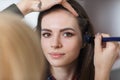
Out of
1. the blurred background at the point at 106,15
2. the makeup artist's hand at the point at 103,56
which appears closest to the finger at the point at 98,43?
the makeup artist's hand at the point at 103,56

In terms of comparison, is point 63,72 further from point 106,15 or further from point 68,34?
point 106,15

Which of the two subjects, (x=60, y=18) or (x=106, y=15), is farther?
(x=106, y=15)

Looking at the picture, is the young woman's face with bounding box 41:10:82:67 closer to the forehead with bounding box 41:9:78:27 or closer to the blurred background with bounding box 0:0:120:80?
the forehead with bounding box 41:9:78:27

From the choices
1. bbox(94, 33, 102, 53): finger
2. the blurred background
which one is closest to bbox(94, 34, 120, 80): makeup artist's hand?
bbox(94, 33, 102, 53): finger

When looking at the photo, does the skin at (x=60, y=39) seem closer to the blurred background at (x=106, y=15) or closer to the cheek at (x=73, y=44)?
the cheek at (x=73, y=44)

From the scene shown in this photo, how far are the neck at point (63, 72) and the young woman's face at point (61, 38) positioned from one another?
17 millimetres

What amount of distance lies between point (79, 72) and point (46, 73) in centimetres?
7

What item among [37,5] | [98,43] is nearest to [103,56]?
[98,43]

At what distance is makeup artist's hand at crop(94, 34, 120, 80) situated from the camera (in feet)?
→ 1.51

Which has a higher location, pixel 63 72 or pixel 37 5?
pixel 37 5

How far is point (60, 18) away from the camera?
493mm

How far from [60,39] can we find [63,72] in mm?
77

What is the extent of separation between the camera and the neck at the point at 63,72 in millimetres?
511

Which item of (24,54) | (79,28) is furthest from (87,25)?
(24,54)
